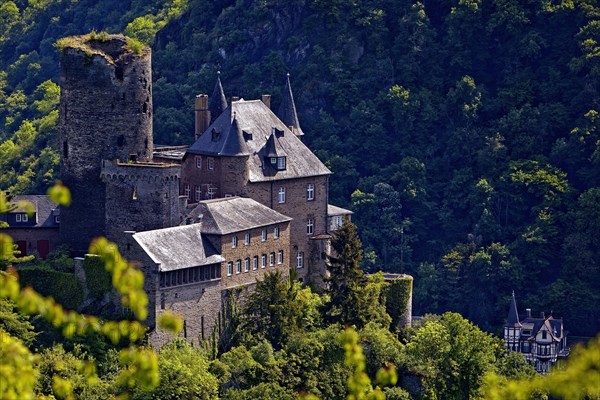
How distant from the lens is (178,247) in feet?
204

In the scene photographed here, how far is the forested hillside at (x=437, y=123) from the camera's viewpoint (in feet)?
348

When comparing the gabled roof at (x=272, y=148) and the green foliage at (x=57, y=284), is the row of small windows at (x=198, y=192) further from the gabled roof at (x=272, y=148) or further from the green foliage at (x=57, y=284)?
the green foliage at (x=57, y=284)

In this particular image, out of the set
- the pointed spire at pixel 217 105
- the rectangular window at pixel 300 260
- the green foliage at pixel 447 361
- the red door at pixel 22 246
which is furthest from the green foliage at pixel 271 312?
the pointed spire at pixel 217 105

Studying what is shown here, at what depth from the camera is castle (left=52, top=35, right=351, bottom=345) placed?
6212 cm

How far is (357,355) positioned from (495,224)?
87.8m

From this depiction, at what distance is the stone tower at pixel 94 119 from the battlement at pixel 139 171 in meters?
0.58

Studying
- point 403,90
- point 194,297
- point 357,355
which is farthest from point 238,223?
point 403,90

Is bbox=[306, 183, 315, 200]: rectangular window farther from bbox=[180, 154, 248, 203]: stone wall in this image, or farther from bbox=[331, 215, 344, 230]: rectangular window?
bbox=[180, 154, 248, 203]: stone wall

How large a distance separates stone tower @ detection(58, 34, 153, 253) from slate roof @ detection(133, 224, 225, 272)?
3.48 meters

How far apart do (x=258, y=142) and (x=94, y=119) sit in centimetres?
818

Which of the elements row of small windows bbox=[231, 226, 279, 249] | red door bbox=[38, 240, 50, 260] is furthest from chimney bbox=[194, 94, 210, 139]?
red door bbox=[38, 240, 50, 260]

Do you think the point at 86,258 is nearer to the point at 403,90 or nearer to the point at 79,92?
the point at 79,92

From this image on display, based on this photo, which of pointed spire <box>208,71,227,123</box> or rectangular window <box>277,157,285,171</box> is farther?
pointed spire <box>208,71,227,123</box>

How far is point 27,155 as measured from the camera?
12025cm
